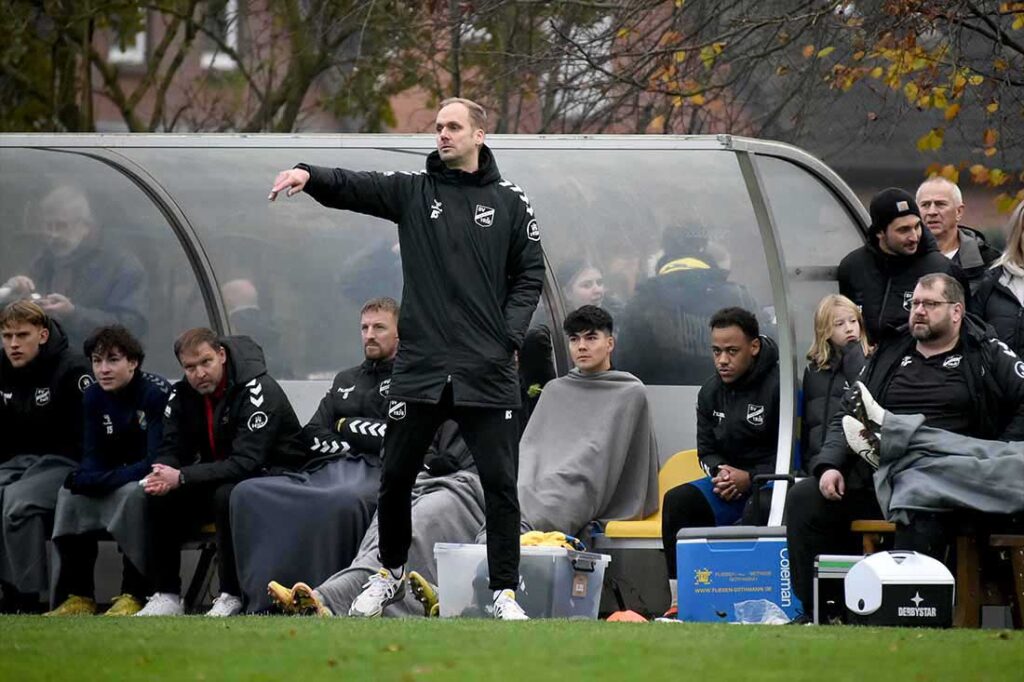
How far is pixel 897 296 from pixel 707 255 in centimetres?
130

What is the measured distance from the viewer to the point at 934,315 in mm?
9508

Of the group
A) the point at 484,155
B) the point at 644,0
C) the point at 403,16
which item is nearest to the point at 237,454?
the point at 484,155

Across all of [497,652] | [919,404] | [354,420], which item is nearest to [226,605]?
[354,420]

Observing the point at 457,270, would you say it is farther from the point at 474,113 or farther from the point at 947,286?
the point at 947,286

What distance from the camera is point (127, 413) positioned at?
1132 centimetres

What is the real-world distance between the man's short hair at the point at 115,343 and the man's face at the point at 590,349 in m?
2.31

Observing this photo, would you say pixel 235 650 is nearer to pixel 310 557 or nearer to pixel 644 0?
pixel 310 557

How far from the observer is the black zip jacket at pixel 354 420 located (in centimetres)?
1112

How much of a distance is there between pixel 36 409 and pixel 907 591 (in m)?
5.05

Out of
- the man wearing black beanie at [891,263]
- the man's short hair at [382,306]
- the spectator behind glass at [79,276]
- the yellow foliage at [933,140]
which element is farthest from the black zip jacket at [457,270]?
the yellow foliage at [933,140]

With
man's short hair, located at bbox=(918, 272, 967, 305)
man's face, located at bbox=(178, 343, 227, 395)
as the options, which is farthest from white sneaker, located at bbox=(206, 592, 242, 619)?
man's short hair, located at bbox=(918, 272, 967, 305)

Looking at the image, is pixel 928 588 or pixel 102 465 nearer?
pixel 928 588

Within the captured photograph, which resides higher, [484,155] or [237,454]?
[484,155]

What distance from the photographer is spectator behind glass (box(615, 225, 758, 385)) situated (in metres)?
11.8
